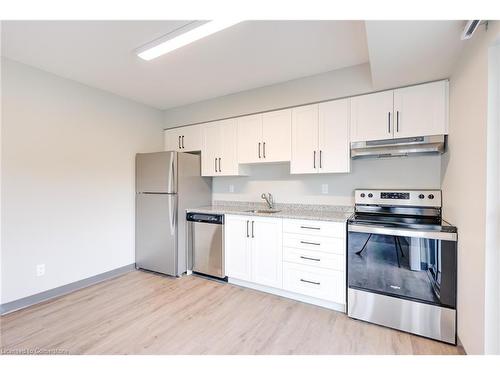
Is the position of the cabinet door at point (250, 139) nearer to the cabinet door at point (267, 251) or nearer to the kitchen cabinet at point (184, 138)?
the kitchen cabinet at point (184, 138)

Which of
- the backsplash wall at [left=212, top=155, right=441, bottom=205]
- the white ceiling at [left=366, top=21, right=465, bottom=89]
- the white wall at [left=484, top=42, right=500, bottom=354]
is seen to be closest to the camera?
the white wall at [left=484, top=42, right=500, bottom=354]

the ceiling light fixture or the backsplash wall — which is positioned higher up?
the ceiling light fixture

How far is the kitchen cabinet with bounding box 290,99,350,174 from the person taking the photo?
2.43 meters

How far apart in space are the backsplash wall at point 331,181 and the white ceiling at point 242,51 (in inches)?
32.6

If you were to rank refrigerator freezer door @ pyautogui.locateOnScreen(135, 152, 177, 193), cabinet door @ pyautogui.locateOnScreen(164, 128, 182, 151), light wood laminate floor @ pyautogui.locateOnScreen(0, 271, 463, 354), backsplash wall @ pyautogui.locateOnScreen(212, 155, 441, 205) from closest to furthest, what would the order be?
light wood laminate floor @ pyautogui.locateOnScreen(0, 271, 463, 354)
backsplash wall @ pyautogui.locateOnScreen(212, 155, 441, 205)
refrigerator freezer door @ pyautogui.locateOnScreen(135, 152, 177, 193)
cabinet door @ pyautogui.locateOnScreen(164, 128, 182, 151)

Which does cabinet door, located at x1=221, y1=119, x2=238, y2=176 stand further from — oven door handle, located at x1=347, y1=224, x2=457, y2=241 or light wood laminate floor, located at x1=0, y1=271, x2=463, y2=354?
oven door handle, located at x1=347, y1=224, x2=457, y2=241

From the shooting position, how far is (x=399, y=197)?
2314 millimetres

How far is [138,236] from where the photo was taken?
3.32 meters

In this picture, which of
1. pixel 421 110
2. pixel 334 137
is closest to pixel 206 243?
pixel 334 137

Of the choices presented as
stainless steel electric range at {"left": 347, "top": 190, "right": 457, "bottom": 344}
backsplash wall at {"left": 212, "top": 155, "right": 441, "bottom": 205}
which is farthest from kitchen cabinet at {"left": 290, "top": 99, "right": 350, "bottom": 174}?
stainless steel electric range at {"left": 347, "top": 190, "right": 457, "bottom": 344}

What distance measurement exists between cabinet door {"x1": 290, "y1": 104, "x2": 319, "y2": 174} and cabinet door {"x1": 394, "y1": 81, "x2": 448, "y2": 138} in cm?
78

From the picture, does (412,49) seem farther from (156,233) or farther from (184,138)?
(156,233)

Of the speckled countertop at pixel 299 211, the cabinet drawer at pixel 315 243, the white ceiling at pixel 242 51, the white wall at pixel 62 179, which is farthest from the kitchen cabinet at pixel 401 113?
the white wall at pixel 62 179

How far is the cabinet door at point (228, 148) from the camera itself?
312cm
